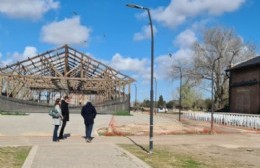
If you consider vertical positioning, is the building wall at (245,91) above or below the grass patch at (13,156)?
above

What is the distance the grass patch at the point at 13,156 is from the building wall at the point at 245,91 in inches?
1289

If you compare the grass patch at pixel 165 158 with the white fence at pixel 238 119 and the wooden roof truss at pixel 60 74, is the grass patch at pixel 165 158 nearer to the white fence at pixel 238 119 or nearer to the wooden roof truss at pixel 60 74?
the white fence at pixel 238 119

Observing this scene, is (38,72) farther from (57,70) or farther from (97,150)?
(97,150)

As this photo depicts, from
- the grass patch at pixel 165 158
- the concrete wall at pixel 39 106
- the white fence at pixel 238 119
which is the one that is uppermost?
the concrete wall at pixel 39 106

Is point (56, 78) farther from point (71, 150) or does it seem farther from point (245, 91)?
point (71, 150)

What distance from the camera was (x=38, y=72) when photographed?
2074 inches

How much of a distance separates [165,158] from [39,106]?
3652cm

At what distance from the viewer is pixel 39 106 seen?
162 ft

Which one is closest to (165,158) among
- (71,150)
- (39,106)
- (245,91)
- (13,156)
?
(71,150)

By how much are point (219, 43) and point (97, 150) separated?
5502 cm

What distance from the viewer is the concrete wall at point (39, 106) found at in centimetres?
4722

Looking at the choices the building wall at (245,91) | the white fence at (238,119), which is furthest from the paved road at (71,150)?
the building wall at (245,91)

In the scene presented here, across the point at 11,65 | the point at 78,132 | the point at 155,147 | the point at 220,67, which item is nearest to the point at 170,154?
the point at 155,147

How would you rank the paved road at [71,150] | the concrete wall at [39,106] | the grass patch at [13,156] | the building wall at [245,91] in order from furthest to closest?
the concrete wall at [39,106], the building wall at [245,91], the paved road at [71,150], the grass patch at [13,156]
